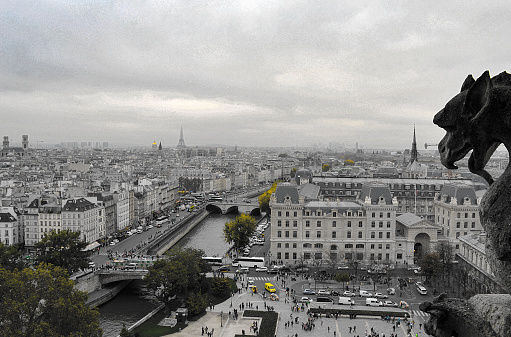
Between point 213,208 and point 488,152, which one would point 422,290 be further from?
point 213,208

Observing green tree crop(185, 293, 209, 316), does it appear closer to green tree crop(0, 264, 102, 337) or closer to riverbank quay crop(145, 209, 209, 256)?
green tree crop(0, 264, 102, 337)

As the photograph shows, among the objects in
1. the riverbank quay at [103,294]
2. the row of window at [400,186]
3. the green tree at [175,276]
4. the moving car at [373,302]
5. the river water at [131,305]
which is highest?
the row of window at [400,186]

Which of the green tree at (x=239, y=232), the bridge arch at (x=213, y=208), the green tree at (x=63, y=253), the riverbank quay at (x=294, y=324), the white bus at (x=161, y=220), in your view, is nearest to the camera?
the riverbank quay at (x=294, y=324)

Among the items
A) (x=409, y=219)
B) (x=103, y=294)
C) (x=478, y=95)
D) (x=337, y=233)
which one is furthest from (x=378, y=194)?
(x=478, y=95)

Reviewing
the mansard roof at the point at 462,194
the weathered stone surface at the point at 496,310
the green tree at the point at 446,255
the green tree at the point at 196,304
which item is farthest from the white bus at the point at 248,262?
the weathered stone surface at the point at 496,310

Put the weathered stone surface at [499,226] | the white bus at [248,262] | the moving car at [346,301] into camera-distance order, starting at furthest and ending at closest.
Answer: the white bus at [248,262] → the moving car at [346,301] → the weathered stone surface at [499,226]

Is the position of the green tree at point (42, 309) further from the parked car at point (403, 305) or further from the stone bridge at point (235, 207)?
the stone bridge at point (235, 207)

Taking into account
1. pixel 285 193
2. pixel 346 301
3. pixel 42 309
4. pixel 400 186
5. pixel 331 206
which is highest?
pixel 285 193
